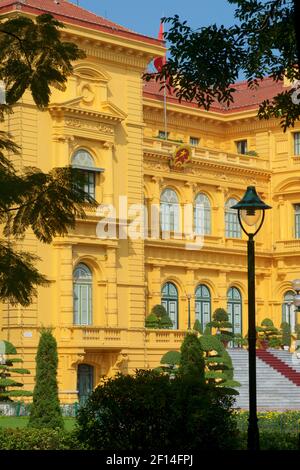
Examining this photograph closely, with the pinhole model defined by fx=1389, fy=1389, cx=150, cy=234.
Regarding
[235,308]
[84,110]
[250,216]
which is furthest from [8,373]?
[250,216]

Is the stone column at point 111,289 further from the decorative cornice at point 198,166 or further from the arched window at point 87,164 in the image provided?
the decorative cornice at point 198,166

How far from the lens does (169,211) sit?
58.3 meters

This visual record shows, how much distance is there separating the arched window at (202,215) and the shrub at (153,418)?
132 ft

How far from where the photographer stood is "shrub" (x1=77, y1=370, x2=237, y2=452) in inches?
755

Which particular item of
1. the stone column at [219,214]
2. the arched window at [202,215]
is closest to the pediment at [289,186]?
the stone column at [219,214]

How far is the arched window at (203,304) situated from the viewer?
2331 inches

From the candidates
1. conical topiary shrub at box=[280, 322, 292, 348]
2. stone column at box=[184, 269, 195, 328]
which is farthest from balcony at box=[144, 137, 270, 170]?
conical topiary shrub at box=[280, 322, 292, 348]

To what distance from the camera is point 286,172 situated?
2500 inches

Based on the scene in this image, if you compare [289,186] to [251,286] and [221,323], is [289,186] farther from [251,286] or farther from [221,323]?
[251,286]

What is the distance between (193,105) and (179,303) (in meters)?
11.6

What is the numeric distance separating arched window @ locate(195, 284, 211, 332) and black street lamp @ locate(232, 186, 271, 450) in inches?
1516

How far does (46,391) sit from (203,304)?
21377 millimetres
